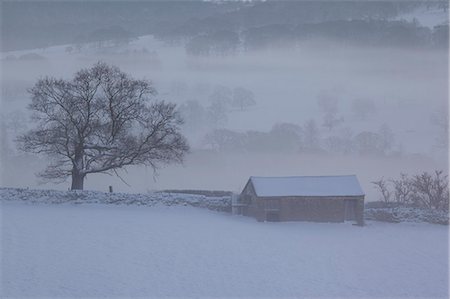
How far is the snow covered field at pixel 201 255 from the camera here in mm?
24656

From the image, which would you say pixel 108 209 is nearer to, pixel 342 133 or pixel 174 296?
pixel 174 296

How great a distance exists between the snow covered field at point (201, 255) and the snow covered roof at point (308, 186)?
7.53 ft

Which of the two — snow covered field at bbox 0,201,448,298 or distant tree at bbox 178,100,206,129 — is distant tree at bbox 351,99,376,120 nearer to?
distant tree at bbox 178,100,206,129

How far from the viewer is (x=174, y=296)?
→ 77.3 feet

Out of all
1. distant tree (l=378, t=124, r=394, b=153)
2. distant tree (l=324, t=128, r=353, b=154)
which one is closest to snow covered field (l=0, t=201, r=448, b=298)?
distant tree (l=324, t=128, r=353, b=154)

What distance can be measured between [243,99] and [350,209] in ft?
294

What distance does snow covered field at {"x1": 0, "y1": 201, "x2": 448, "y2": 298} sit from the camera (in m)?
24.7

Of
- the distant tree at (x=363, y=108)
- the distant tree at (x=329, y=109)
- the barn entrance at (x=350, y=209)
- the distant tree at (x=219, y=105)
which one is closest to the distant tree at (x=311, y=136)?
the distant tree at (x=329, y=109)

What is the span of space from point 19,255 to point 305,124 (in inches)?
3495

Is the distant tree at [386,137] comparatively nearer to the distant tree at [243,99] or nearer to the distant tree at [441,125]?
the distant tree at [441,125]

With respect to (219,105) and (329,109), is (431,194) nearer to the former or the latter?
(329,109)

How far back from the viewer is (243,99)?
127 meters

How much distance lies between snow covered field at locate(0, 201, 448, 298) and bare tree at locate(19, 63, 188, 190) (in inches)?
151


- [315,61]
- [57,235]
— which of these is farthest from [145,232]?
[315,61]
